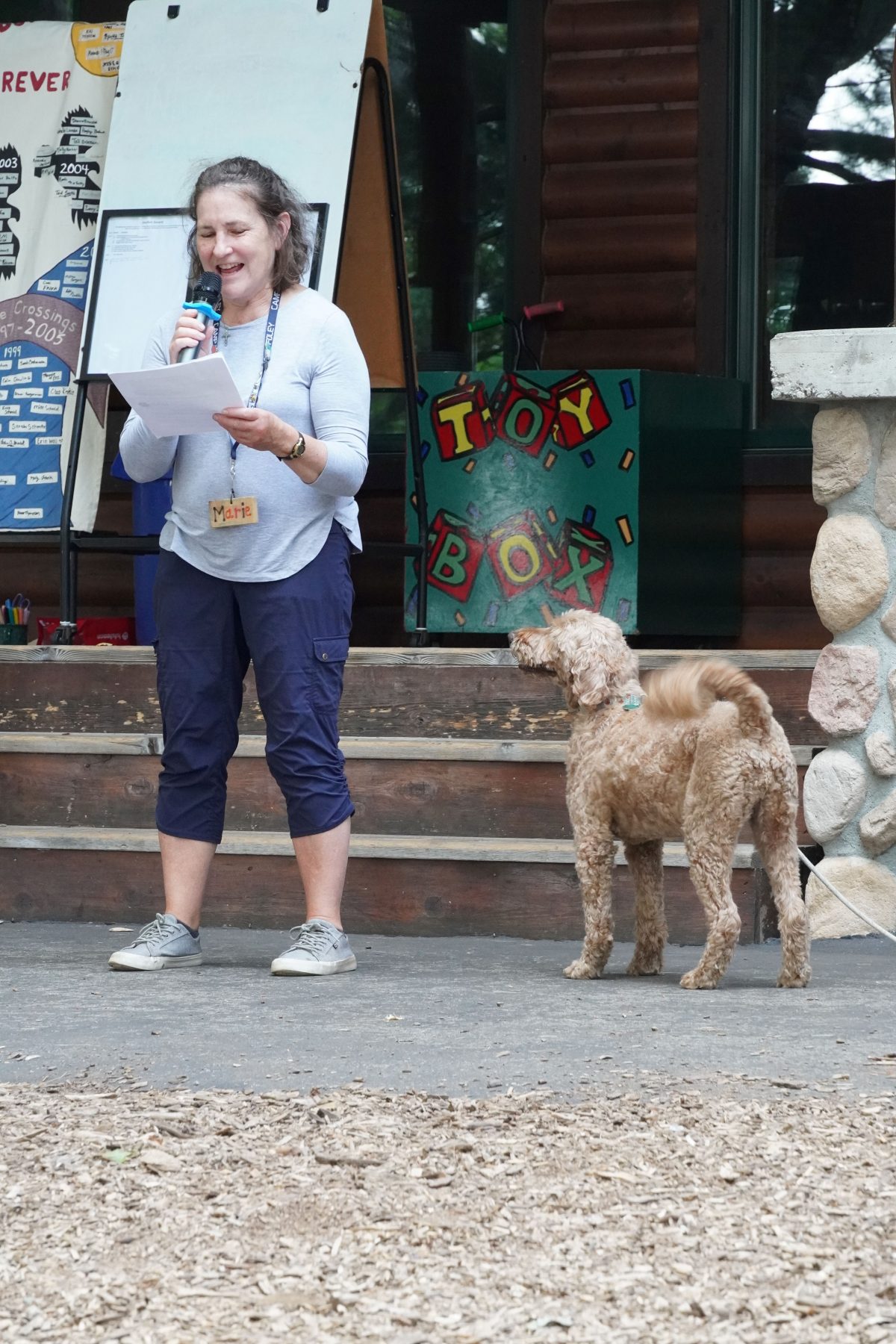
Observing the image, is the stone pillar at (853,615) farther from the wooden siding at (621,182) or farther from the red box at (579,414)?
the wooden siding at (621,182)

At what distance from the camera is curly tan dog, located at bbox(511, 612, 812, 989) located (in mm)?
3641

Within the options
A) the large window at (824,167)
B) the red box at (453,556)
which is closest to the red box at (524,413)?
the red box at (453,556)

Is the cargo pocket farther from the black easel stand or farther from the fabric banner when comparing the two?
the fabric banner

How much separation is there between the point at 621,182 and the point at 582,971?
13.3 feet

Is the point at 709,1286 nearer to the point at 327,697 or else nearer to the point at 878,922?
the point at 327,697

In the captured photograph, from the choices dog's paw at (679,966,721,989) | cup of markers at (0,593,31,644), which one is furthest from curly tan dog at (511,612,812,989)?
cup of markers at (0,593,31,644)

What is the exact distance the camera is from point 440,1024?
331 cm

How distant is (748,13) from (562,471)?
2091mm

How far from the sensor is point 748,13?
6.85 meters

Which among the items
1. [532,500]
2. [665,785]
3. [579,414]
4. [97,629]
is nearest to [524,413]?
[579,414]

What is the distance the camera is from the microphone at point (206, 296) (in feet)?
12.0

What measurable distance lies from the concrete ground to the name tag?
101 cm

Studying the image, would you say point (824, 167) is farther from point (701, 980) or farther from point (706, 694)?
point (701, 980)

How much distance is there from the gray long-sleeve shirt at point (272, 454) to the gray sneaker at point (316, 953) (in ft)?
2.64
